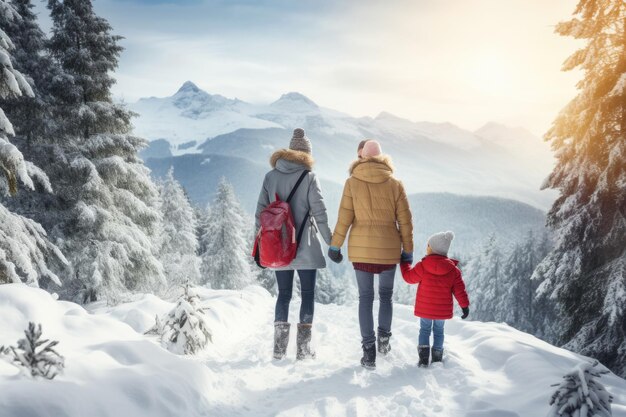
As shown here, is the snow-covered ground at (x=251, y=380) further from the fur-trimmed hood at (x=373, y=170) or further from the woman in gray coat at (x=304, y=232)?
the fur-trimmed hood at (x=373, y=170)

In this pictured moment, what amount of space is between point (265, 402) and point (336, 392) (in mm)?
722

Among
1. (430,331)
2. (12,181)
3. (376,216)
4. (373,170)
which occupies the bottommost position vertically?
(430,331)

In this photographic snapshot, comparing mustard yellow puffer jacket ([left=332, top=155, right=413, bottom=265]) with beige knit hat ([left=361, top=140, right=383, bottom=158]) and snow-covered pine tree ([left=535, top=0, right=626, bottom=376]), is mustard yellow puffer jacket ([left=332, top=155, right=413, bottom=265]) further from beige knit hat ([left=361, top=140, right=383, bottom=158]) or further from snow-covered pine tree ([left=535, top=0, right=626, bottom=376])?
snow-covered pine tree ([left=535, top=0, right=626, bottom=376])

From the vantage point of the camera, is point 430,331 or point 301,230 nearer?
point 430,331

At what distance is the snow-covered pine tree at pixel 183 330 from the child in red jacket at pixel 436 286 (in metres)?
2.74

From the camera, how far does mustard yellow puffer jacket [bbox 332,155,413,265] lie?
466 centimetres

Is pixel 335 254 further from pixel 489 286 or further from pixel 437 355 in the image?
pixel 489 286

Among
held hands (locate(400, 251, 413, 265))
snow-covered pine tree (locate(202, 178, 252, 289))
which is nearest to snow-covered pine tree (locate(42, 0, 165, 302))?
held hands (locate(400, 251, 413, 265))

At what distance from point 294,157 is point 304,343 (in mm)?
2393

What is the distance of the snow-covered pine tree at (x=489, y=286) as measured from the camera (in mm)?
37281

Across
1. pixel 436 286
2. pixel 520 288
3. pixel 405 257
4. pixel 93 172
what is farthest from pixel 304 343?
pixel 520 288

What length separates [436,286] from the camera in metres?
4.64

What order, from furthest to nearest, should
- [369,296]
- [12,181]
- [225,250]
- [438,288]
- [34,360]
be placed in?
1. [225,250]
2. [12,181]
3. [369,296]
4. [438,288]
5. [34,360]

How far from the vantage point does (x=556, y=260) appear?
9.46 m
